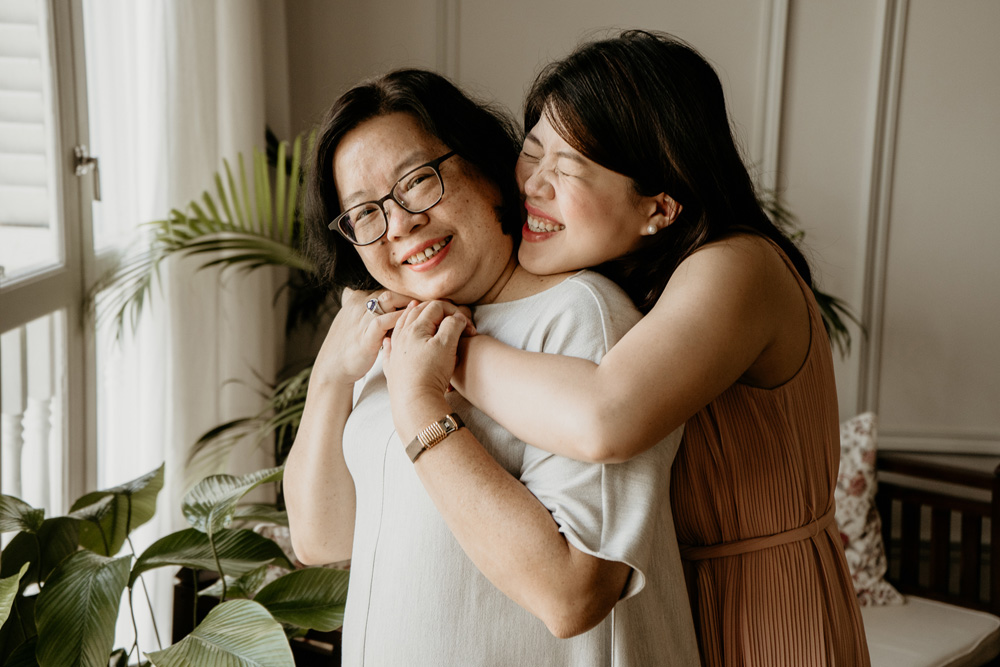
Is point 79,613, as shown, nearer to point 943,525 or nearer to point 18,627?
point 18,627

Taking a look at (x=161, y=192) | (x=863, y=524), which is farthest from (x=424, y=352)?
(x=863, y=524)

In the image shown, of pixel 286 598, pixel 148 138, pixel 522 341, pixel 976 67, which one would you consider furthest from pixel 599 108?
pixel 976 67

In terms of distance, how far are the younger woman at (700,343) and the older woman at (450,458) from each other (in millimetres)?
49

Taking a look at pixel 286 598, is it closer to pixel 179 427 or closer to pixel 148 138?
pixel 179 427

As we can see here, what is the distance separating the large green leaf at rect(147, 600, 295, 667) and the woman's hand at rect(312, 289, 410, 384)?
333 millimetres

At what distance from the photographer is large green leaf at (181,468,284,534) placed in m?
1.37

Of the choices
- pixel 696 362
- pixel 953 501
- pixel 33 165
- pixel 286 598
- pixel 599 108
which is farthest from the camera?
pixel 953 501

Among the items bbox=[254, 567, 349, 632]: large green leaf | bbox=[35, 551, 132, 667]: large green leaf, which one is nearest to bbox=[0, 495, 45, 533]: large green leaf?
bbox=[35, 551, 132, 667]: large green leaf

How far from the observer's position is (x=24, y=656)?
123 centimetres

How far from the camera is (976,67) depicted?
331 cm

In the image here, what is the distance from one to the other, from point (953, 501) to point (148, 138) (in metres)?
2.72

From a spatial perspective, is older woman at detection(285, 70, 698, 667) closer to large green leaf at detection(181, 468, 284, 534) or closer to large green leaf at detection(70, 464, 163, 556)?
large green leaf at detection(181, 468, 284, 534)

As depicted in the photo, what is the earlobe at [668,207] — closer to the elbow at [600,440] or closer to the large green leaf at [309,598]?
the elbow at [600,440]

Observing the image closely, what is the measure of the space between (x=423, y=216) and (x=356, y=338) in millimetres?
195
